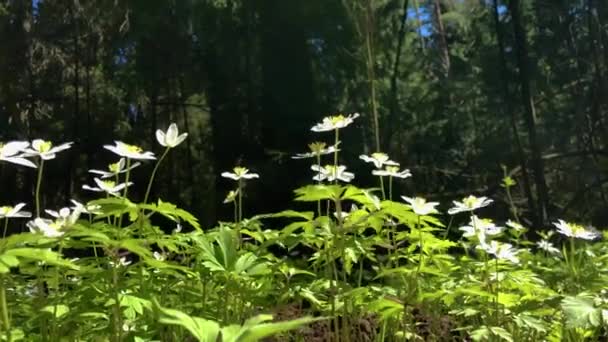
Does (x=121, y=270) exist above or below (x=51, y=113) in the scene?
below

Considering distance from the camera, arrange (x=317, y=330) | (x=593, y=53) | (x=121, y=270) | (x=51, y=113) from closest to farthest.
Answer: (x=121, y=270) → (x=317, y=330) → (x=593, y=53) → (x=51, y=113)

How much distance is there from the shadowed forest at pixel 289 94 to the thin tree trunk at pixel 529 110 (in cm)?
2

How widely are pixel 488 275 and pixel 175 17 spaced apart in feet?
22.6

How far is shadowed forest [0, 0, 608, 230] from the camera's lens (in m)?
6.47

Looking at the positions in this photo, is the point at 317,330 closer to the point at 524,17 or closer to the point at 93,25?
the point at 524,17

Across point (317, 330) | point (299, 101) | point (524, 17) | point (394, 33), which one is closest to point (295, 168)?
point (299, 101)

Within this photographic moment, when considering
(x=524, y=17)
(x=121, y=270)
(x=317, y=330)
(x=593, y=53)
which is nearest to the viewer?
(x=121, y=270)

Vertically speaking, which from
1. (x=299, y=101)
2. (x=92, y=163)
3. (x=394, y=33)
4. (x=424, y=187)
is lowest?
(x=424, y=187)

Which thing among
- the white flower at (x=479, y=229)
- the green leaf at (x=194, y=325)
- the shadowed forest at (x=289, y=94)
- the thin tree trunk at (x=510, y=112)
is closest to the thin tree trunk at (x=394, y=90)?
the shadowed forest at (x=289, y=94)

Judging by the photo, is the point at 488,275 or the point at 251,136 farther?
the point at 251,136

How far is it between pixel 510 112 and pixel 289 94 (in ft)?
7.44

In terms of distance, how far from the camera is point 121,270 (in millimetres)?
792

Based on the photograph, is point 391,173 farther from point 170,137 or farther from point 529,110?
point 529,110

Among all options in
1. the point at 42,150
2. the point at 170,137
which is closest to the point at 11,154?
the point at 42,150
